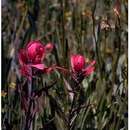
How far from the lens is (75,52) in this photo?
4.43 feet

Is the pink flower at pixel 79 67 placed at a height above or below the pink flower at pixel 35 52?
below

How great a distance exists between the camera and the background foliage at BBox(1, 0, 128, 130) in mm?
1217

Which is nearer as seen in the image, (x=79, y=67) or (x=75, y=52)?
(x=79, y=67)

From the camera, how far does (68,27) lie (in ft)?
4.98

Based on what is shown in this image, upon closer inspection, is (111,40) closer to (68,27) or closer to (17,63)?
(68,27)

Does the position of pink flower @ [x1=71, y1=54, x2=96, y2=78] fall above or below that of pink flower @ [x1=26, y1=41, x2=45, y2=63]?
below

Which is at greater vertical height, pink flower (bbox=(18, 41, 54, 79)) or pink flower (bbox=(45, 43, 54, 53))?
pink flower (bbox=(45, 43, 54, 53))

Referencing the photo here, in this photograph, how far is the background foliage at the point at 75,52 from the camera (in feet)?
3.99

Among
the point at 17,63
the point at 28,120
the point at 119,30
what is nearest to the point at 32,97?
the point at 28,120

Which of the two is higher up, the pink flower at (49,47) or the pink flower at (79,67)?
the pink flower at (49,47)

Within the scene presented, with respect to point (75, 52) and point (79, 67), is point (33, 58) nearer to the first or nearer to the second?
point (79, 67)

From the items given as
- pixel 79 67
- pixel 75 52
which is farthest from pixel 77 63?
pixel 75 52

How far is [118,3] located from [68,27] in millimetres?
Answer: 216

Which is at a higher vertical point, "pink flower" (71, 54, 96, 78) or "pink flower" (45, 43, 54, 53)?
"pink flower" (45, 43, 54, 53)
